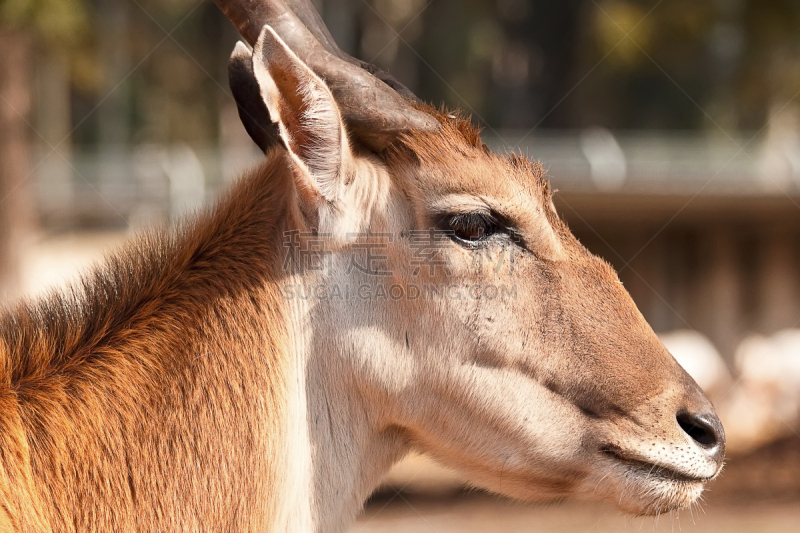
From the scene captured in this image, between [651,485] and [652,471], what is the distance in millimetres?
61

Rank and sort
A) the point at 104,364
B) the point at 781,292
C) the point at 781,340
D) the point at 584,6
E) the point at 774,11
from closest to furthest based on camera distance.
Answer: the point at 104,364 → the point at 781,340 → the point at 781,292 → the point at 774,11 → the point at 584,6

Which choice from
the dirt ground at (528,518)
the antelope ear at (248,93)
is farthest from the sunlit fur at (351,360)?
the dirt ground at (528,518)

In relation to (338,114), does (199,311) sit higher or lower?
lower

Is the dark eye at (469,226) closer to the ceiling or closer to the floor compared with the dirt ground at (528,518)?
closer to the ceiling

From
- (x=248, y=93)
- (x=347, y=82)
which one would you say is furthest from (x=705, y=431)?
(x=248, y=93)

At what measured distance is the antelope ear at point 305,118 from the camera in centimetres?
346

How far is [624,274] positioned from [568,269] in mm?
13901

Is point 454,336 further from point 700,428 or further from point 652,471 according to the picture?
point 700,428

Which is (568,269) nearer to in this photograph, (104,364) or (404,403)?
(404,403)

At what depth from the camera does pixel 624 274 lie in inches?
686

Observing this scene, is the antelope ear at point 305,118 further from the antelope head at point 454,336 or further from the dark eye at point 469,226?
the dark eye at point 469,226

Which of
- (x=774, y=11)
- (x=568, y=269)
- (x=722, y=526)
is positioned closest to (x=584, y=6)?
(x=774, y=11)

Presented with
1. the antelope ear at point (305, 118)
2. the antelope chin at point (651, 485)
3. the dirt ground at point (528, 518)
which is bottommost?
the dirt ground at point (528, 518)

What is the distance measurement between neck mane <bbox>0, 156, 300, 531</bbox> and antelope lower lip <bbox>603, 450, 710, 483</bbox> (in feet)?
4.98
